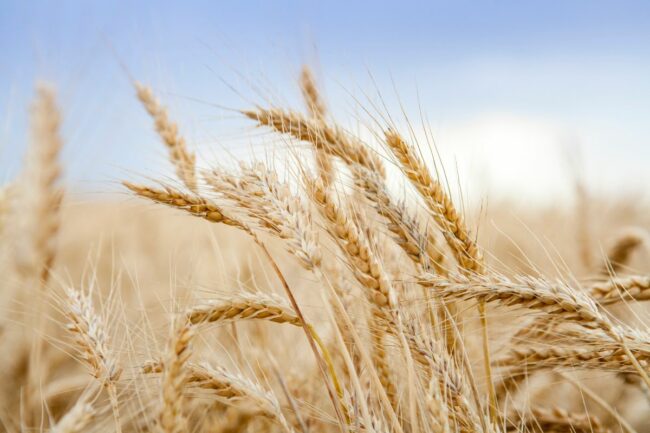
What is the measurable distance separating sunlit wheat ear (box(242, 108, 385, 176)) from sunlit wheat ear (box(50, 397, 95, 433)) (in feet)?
2.85

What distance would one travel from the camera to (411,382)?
42.3 inches

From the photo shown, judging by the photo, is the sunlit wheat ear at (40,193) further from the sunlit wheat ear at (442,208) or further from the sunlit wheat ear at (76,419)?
the sunlit wheat ear at (442,208)

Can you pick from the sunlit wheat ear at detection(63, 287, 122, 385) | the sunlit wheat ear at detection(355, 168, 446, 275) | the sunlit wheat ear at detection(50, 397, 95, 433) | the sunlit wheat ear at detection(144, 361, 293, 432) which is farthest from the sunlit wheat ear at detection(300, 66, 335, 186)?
the sunlit wheat ear at detection(50, 397, 95, 433)

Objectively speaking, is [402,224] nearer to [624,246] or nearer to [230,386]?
[230,386]

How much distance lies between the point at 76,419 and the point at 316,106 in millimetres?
1245

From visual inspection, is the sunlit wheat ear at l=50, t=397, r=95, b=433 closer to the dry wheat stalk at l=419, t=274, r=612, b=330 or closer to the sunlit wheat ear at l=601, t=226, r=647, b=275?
the dry wheat stalk at l=419, t=274, r=612, b=330

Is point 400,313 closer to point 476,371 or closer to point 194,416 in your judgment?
point 476,371

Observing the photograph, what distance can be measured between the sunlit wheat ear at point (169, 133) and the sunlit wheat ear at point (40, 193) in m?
0.44

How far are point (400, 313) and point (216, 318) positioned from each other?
1.34ft

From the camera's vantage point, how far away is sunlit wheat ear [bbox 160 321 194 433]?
2.98 ft

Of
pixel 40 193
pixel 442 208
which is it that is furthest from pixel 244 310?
pixel 40 193

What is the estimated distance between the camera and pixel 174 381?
36.2 inches

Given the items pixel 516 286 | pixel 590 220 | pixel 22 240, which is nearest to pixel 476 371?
pixel 516 286

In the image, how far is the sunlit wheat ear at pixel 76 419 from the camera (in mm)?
1021
